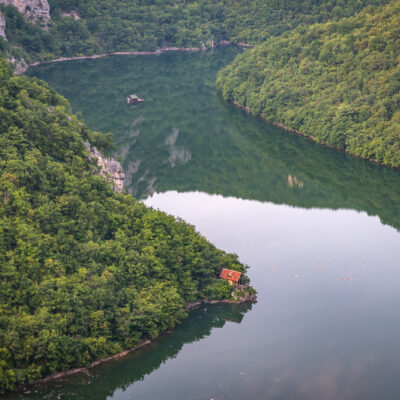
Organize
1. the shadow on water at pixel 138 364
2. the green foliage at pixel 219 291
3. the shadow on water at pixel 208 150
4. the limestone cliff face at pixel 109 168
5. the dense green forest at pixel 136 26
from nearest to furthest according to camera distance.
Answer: the shadow on water at pixel 138 364, the green foliage at pixel 219 291, the limestone cliff face at pixel 109 168, the shadow on water at pixel 208 150, the dense green forest at pixel 136 26

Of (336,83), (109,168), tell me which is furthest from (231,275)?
(336,83)

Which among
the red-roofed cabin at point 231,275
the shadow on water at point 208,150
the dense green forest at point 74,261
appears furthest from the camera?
the shadow on water at point 208,150

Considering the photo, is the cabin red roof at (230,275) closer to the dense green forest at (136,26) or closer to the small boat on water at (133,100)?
the small boat on water at (133,100)

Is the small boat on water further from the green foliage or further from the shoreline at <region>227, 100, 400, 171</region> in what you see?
the green foliage

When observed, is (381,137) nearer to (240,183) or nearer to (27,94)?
(240,183)

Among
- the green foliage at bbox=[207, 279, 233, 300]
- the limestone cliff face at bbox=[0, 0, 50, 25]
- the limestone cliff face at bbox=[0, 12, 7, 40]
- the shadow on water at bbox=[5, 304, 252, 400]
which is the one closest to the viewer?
the shadow on water at bbox=[5, 304, 252, 400]

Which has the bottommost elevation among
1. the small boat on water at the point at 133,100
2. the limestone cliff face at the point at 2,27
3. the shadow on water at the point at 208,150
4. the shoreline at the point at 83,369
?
the shoreline at the point at 83,369

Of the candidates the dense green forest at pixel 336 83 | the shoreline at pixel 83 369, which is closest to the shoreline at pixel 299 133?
the dense green forest at pixel 336 83

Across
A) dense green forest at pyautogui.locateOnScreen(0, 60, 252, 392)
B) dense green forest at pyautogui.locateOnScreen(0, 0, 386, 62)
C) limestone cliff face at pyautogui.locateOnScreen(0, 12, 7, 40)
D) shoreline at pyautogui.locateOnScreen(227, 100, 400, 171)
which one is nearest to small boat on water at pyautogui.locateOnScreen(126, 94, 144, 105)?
shoreline at pyautogui.locateOnScreen(227, 100, 400, 171)
